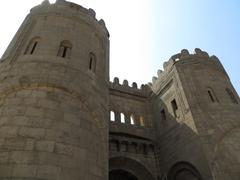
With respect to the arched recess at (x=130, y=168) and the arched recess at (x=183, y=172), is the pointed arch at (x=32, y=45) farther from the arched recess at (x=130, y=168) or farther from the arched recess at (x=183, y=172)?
the arched recess at (x=183, y=172)

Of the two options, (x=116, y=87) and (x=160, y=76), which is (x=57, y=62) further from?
(x=160, y=76)

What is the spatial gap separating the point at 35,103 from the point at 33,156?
1.68 meters

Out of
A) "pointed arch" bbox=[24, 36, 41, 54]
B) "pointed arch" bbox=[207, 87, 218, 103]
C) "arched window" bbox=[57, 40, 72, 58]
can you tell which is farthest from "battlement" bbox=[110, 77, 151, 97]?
"pointed arch" bbox=[24, 36, 41, 54]

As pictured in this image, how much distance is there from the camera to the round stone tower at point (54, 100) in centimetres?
559

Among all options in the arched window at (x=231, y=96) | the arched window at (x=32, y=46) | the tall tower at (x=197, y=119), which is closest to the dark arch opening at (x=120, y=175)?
the tall tower at (x=197, y=119)

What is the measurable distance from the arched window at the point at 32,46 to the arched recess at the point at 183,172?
28.6 ft

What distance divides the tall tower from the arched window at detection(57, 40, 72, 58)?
6.82 metres

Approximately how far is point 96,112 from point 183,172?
6.56 meters

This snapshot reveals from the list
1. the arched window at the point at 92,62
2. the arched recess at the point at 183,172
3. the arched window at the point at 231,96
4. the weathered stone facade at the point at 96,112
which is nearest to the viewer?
the weathered stone facade at the point at 96,112

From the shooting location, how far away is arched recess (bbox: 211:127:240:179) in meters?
9.45

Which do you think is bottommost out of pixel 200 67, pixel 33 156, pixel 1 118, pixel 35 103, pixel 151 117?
pixel 33 156

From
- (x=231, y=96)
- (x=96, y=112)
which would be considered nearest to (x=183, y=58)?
(x=231, y=96)

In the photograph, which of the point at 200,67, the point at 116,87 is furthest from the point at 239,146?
the point at 116,87

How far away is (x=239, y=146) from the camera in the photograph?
415 inches
